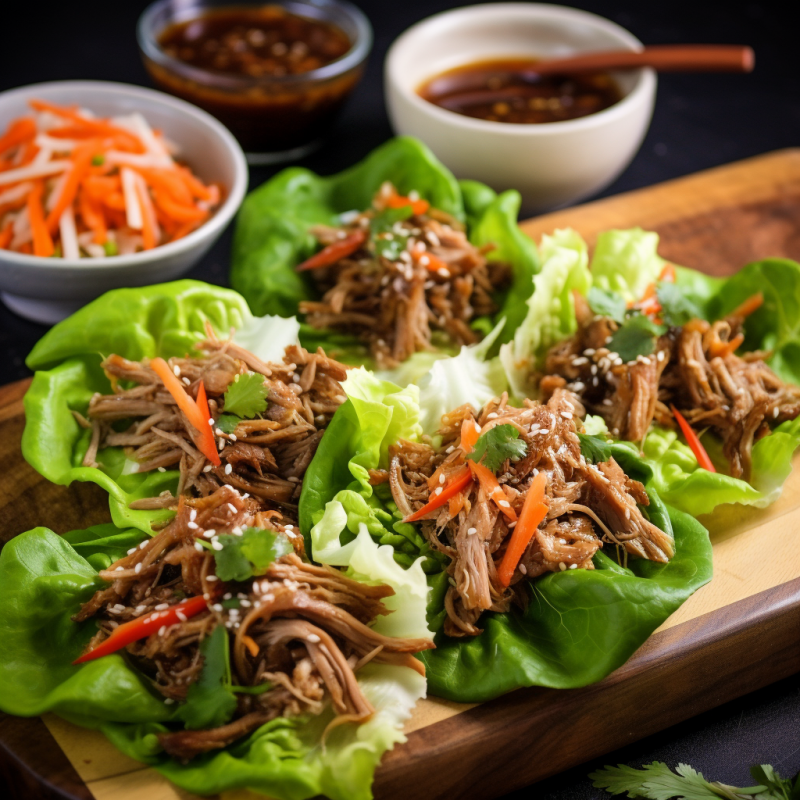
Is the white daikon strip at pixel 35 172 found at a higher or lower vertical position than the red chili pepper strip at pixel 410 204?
higher

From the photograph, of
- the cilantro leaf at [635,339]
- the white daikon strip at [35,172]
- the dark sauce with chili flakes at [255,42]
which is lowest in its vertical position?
the cilantro leaf at [635,339]

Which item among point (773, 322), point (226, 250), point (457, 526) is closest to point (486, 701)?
point (457, 526)

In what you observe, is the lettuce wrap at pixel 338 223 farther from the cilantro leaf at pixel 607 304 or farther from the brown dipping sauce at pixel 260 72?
the brown dipping sauce at pixel 260 72

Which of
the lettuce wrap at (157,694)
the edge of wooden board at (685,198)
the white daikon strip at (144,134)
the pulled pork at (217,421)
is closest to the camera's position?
the lettuce wrap at (157,694)

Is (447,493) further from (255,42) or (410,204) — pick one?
(255,42)

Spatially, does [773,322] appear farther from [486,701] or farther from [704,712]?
[486,701]

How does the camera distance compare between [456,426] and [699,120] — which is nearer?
[456,426]

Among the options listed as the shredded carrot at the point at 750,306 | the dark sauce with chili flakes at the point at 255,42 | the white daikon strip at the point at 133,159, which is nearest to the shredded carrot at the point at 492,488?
the shredded carrot at the point at 750,306
